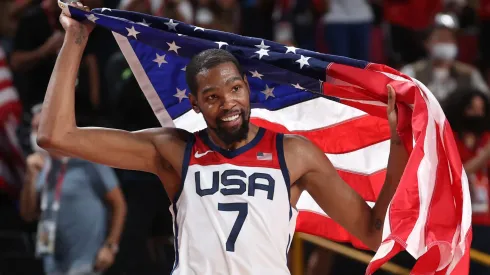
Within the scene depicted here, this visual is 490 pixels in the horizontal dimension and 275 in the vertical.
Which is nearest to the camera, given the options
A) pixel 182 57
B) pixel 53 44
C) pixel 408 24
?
pixel 182 57

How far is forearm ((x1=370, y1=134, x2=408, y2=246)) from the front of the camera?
13.4 feet

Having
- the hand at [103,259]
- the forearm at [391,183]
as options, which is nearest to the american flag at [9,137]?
the hand at [103,259]

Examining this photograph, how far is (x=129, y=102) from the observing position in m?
7.48

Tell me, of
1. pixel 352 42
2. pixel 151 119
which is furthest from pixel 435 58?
pixel 151 119

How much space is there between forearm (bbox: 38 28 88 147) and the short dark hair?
0.45m

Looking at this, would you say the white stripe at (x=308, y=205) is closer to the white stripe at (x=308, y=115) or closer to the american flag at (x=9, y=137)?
the white stripe at (x=308, y=115)

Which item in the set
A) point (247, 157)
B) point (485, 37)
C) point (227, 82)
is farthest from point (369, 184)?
point (485, 37)

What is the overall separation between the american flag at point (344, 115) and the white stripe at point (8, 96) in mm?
3447

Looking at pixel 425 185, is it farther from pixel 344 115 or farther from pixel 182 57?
pixel 182 57

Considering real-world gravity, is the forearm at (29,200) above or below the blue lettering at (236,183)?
below

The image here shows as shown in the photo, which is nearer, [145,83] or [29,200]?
[145,83]

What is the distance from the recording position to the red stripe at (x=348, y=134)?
4.66 metres

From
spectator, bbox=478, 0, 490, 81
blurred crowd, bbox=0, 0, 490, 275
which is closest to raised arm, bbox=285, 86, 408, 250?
blurred crowd, bbox=0, 0, 490, 275

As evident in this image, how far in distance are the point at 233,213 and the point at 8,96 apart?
14.6 feet
